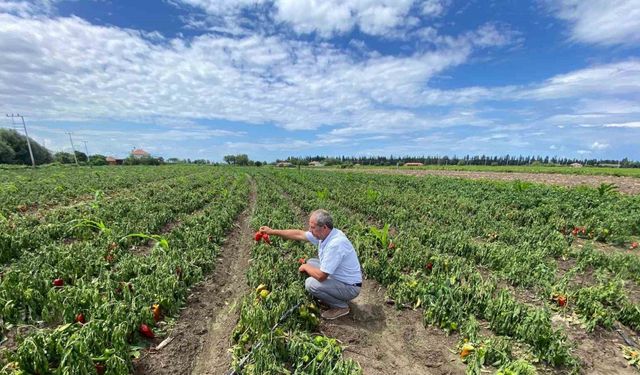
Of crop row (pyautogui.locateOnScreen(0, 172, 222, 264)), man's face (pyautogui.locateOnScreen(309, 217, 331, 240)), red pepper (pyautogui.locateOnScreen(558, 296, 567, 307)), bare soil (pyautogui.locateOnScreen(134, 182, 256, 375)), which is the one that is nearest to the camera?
bare soil (pyautogui.locateOnScreen(134, 182, 256, 375))

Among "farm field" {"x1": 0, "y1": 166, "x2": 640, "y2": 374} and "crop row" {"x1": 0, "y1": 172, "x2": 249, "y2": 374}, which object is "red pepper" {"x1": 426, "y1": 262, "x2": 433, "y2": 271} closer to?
"farm field" {"x1": 0, "y1": 166, "x2": 640, "y2": 374}

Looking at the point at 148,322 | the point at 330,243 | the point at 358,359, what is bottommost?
the point at 358,359

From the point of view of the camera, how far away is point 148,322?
3914 millimetres

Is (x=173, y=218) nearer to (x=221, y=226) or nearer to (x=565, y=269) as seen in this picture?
(x=221, y=226)

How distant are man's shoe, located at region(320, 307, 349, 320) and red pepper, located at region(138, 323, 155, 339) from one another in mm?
2161

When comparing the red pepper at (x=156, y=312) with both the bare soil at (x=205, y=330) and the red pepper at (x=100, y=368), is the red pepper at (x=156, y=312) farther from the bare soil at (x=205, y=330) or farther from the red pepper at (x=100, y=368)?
the red pepper at (x=100, y=368)

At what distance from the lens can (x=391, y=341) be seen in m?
4.20

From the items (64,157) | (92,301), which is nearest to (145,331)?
(92,301)

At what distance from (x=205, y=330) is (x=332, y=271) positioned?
1844 millimetres

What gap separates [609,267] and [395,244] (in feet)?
13.1

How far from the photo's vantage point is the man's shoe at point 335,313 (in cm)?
457

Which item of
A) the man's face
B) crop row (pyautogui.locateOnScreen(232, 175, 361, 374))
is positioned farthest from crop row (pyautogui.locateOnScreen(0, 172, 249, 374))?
the man's face

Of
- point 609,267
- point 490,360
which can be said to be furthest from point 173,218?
point 609,267

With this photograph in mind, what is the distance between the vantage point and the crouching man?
4457 mm
